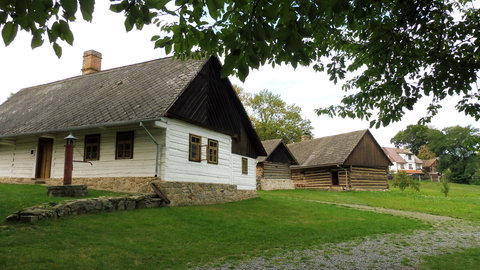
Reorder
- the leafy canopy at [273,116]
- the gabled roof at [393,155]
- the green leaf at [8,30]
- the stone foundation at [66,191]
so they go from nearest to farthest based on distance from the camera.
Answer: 1. the green leaf at [8,30]
2. the stone foundation at [66,191]
3. the leafy canopy at [273,116]
4. the gabled roof at [393,155]

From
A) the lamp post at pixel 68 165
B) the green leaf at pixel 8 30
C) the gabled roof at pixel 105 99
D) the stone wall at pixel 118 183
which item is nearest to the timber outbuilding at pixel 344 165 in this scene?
the gabled roof at pixel 105 99

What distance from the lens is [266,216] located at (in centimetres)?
1264

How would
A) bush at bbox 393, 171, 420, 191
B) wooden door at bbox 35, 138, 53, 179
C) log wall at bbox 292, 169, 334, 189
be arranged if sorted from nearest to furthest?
wooden door at bbox 35, 138, 53, 179
bush at bbox 393, 171, 420, 191
log wall at bbox 292, 169, 334, 189

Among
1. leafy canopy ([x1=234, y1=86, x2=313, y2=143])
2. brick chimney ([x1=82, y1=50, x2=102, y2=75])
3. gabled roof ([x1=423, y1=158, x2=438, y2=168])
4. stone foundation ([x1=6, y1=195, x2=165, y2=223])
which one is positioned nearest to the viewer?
stone foundation ([x1=6, y1=195, x2=165, y2=223])

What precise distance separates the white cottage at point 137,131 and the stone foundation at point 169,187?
0.16 feet

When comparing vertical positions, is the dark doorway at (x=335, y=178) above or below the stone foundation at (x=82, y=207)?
above

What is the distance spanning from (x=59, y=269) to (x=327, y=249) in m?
5.34

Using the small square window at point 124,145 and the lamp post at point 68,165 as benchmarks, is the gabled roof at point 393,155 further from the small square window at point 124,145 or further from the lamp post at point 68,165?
the lamp post at point 68,165

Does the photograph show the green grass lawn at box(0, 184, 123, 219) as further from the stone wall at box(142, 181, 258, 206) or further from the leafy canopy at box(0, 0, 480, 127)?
the leafy canopy at box(0, 0, 480, 127)

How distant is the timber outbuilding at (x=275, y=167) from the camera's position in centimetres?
3002

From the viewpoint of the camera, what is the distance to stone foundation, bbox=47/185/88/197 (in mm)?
11318

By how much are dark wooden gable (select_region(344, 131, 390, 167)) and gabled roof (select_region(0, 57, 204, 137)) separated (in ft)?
66.5

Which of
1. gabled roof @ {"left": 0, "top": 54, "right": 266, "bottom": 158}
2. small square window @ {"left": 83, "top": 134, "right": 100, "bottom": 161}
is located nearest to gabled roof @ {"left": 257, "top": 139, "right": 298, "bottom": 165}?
gabled roof @ {"left": 0, "top": 54, "right": 266, "bottom": 158}

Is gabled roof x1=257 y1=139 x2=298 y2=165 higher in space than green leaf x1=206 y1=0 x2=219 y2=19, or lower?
higher
